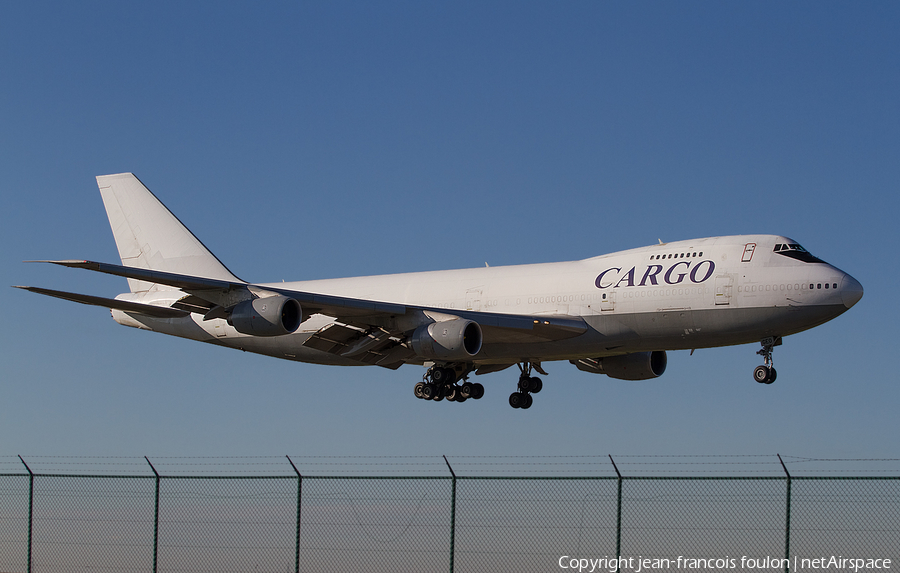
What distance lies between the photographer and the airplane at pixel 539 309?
30.0 meters

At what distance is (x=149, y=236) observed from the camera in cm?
4297

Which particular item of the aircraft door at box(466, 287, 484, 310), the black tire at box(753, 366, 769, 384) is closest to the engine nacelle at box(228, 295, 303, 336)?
the aircraft door at box(466, 287, 484, 310)

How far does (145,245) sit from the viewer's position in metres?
43.0

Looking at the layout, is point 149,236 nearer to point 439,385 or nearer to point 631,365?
point 439,385

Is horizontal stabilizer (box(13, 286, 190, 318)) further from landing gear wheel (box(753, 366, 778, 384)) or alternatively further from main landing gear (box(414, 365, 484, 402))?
landing gear wheel (box(753, 366, 778, 384))

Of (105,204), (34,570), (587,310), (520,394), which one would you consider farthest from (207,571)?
(105,204)

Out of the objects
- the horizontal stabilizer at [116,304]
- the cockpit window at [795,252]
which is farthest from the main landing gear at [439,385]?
the cockpit window at [795,252]

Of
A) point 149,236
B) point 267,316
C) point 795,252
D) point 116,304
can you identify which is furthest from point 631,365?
point 149,236

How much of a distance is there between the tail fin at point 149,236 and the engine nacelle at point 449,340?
1391 centimetres

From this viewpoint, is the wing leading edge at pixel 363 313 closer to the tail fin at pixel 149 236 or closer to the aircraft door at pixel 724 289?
the aircraft door at pixel 724 289

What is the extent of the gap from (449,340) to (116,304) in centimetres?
1346

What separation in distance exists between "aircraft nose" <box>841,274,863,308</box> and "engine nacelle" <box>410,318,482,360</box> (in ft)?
37.5

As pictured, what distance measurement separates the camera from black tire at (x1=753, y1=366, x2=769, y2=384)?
102 ft

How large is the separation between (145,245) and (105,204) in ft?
9.72
